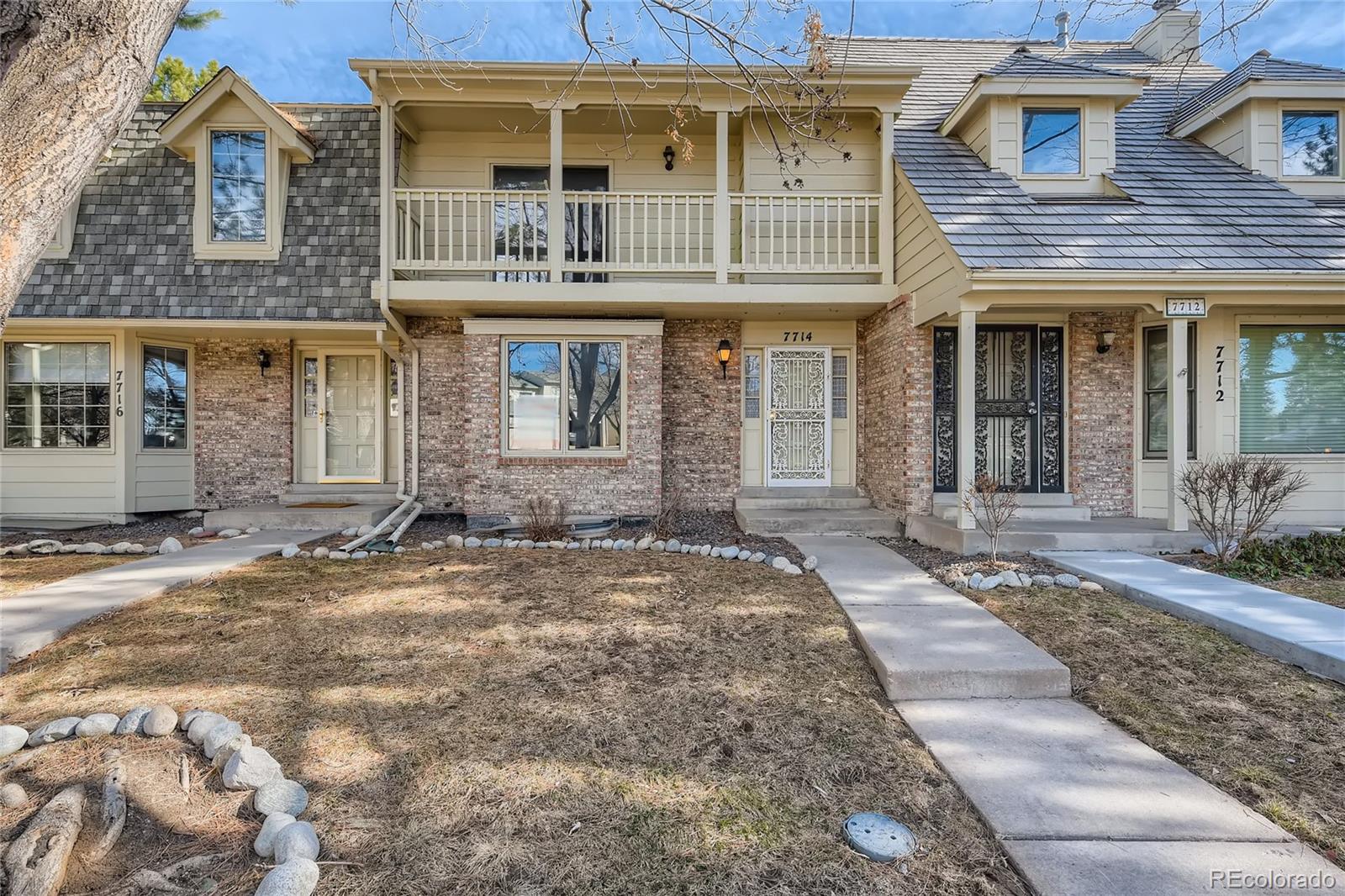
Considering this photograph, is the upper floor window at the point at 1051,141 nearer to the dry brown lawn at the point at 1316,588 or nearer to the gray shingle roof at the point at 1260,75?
the gray shingle roof at the point at 1260,75

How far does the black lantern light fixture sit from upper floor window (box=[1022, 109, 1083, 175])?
13.7ft

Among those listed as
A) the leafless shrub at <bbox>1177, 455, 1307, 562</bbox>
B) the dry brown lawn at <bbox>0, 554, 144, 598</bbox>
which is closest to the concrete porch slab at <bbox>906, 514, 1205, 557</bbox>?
the leafless shrub at <bbox>1177, 455, 1307, 562</bbox>

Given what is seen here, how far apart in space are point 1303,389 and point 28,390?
15.9 m

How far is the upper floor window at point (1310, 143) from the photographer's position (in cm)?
794

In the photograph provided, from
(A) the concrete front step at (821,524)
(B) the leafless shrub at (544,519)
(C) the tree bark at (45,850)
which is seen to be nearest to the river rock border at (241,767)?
(C) the tree bark at (45,850)

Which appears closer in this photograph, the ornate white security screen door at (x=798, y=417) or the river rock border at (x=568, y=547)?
the river rock border at (x=568, y=547)

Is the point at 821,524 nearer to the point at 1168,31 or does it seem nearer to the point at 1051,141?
the point at 1051,141

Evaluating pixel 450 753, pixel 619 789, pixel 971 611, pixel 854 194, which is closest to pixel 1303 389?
pixel 854 194

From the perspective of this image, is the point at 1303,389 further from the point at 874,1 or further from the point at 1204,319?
the point at 874,1

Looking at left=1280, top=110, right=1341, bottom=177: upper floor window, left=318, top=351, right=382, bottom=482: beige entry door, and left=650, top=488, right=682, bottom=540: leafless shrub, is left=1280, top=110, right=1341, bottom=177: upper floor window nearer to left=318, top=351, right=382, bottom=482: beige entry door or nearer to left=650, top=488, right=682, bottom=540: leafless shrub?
left=650, top=488, right=682, bottom=540: leafless shrub

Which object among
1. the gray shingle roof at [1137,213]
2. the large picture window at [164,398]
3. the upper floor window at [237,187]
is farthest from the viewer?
the large picture window at [164,398]

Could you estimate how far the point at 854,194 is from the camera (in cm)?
778

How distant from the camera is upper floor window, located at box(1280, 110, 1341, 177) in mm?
7938

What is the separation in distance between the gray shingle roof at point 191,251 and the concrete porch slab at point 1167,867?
26.5ft
